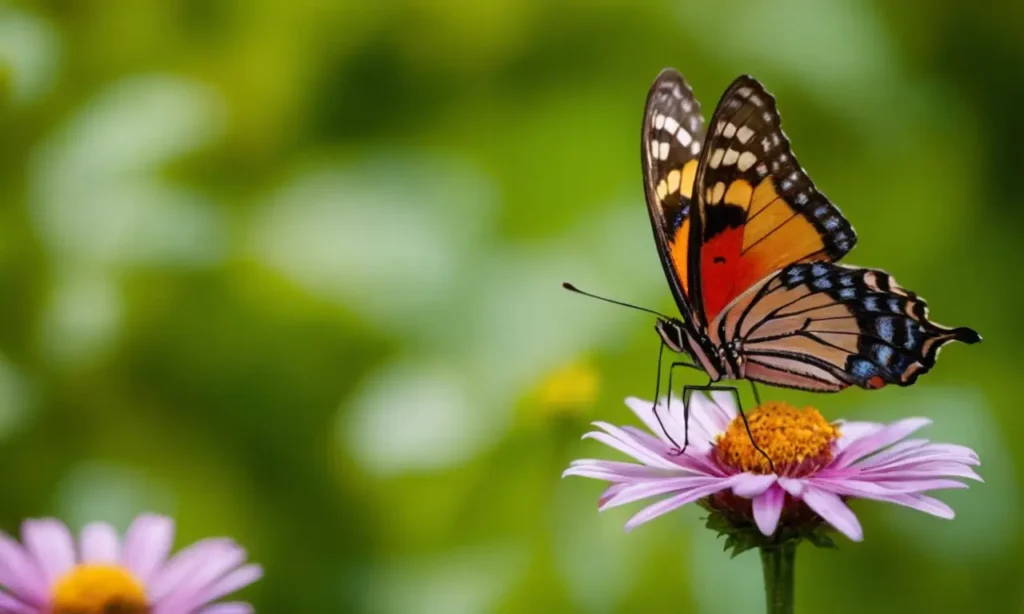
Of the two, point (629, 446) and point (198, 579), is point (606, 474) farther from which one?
point (198, 579)

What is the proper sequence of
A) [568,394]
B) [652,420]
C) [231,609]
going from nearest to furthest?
1. [231,609]
2. [652,420]
3. [568,394]

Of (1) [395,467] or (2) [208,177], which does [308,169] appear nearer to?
(2) [208,177]

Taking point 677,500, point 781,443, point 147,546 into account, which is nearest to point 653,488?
point 677,500

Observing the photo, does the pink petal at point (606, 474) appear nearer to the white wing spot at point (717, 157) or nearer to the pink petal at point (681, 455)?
the pink petal at point (681, 455)

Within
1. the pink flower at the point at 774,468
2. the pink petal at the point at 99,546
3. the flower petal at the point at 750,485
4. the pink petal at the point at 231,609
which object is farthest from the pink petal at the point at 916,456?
the pink petal at the point at 99,546

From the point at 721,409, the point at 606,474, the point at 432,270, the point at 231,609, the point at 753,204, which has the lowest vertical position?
the point at 231,609

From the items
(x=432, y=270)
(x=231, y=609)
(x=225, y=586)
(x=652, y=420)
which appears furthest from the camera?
(x=432, y=270)

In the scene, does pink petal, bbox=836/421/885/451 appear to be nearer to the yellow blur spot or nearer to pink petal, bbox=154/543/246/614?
the yellow blur spot
